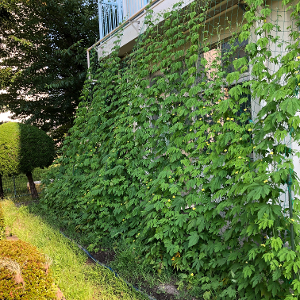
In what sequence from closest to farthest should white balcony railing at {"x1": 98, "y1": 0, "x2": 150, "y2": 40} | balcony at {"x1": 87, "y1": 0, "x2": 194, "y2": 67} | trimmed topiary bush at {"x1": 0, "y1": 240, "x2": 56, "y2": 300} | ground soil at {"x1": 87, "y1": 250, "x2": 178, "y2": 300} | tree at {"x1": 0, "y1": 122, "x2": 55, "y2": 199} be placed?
trimmed topiary bush at {"x1": 0, "y1": 240, "x2": 56, "y2": 300} < ground soil at {"x1": 87, "y1": 250, "x2": 178, "y2": 300} < balcony at {"x1": 87, "y1": 0, "x2": 194, "y2": 67} < white balcony railing at {"x1": 98, "y1": 0, "x2": 150, "y2": 40} < tree at {"x1": 0, "y1": 122, "x2": 55, "y2": 199}

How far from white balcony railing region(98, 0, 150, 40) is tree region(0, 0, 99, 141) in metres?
3.96

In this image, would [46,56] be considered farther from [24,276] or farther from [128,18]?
[24,276]

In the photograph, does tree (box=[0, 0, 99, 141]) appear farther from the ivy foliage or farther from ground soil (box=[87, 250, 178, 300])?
ground soil (box=[87, 250, 178, 300])

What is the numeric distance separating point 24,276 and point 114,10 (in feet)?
16.8

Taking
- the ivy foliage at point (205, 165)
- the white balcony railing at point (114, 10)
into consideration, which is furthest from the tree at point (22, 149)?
the white balcony railing at point (114, 10)

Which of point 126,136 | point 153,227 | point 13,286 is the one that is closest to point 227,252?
point 153,227

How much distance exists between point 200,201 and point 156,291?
0.97 meters

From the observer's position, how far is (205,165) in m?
2.59

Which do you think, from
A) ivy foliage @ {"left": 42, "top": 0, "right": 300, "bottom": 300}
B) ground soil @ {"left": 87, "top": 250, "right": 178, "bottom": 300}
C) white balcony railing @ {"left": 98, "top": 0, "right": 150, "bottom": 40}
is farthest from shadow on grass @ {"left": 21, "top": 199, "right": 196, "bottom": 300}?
white balcony railing @ {"left": 98, "top": 0, "right": 150, "bottom": 40}

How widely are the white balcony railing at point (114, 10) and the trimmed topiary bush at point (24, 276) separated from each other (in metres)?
4.19

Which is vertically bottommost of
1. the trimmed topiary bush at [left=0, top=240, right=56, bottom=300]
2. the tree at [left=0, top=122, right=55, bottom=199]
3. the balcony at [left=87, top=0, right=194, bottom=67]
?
the trimmed topiary bush at [left=0, top=240, right=56, bottom=300]

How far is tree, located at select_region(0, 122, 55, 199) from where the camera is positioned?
21.6 feet

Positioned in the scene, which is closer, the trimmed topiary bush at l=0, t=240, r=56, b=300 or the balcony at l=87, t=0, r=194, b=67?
the trimmed topiary bush at l=0, t=240, r=56, b=300

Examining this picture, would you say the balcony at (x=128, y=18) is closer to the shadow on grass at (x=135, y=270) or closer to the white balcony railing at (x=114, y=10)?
the white balcony railing at (x=114, y=10)
